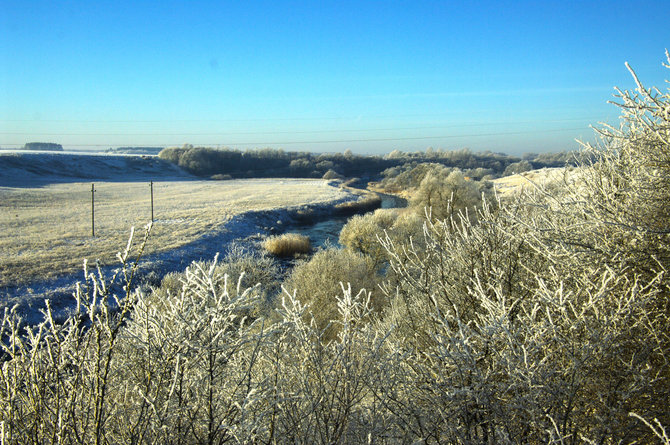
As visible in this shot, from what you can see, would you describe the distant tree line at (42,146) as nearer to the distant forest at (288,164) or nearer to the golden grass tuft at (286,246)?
the distant forest at (288,164)

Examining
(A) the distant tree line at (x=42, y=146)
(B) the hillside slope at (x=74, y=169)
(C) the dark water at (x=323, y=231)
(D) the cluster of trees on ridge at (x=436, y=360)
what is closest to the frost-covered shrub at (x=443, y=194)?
(C) the dark water at (x=323, y=231)

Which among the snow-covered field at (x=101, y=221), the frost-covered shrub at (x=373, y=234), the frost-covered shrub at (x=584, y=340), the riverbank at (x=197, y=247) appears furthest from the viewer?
the frost-covered shrub at (x=373, y=234)

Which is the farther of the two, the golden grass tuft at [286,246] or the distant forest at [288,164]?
the distant forest at [288,164]

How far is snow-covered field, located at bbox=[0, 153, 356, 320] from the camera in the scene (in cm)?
1750

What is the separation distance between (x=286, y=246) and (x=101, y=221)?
15.2m

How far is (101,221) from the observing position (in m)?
30.1

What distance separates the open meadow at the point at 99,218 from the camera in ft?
62.0

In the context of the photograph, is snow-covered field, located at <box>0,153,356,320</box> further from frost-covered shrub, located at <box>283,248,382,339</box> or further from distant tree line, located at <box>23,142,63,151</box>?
distant tree line, located at <box>23,142,63,151</box>

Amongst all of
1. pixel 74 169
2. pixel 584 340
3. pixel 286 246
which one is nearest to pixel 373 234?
pixel 286 246

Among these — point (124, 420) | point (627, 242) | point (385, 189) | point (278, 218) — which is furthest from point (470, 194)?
point (385, 189)

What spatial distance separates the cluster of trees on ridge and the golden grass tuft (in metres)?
21.0

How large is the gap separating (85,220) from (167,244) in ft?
34.8

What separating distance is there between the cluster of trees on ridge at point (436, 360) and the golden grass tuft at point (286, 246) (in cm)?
2096

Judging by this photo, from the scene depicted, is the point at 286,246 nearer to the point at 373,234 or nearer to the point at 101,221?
the point at 373,234
